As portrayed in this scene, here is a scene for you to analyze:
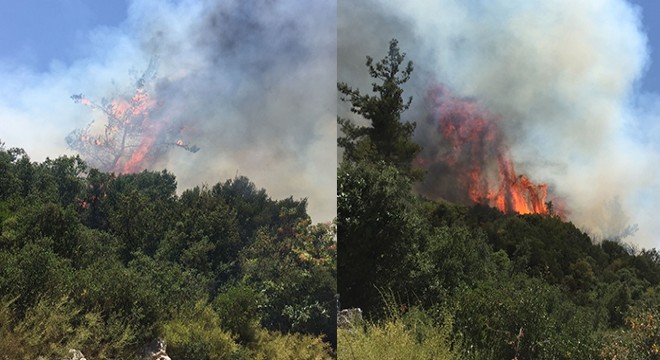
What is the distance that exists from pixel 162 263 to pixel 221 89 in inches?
68.0

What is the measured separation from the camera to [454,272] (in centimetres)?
912

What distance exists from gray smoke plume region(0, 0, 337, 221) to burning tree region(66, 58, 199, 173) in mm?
61

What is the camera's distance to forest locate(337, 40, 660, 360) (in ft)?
19.7

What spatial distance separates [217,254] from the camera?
6.16 metres

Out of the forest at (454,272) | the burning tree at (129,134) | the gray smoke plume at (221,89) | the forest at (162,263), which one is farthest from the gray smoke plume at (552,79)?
the forest at (162,263)

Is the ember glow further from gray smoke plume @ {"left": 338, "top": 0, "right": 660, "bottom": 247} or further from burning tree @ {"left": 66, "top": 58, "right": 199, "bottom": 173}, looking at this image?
burning tree @ {"left": 66, "top": 58, "right": 199, "bottom": 173}

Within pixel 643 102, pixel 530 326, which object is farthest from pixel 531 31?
pixel 530 326

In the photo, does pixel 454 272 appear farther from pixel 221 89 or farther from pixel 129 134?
pixel 129 134

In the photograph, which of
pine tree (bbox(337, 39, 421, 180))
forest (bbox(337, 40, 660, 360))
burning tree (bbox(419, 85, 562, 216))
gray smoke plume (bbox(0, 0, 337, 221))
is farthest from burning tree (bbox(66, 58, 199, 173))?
burning tree (bbox(419, 85, 562, 216))

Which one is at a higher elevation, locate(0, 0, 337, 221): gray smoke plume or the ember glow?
the ember glow

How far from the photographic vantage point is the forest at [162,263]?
5516mm

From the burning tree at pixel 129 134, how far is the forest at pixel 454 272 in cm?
234

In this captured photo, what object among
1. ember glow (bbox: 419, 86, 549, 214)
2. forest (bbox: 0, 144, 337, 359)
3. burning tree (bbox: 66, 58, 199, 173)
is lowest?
forest (bbox: 0, 144, 337, 359)

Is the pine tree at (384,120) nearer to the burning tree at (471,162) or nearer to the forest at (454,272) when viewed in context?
the forest at (454,272)
